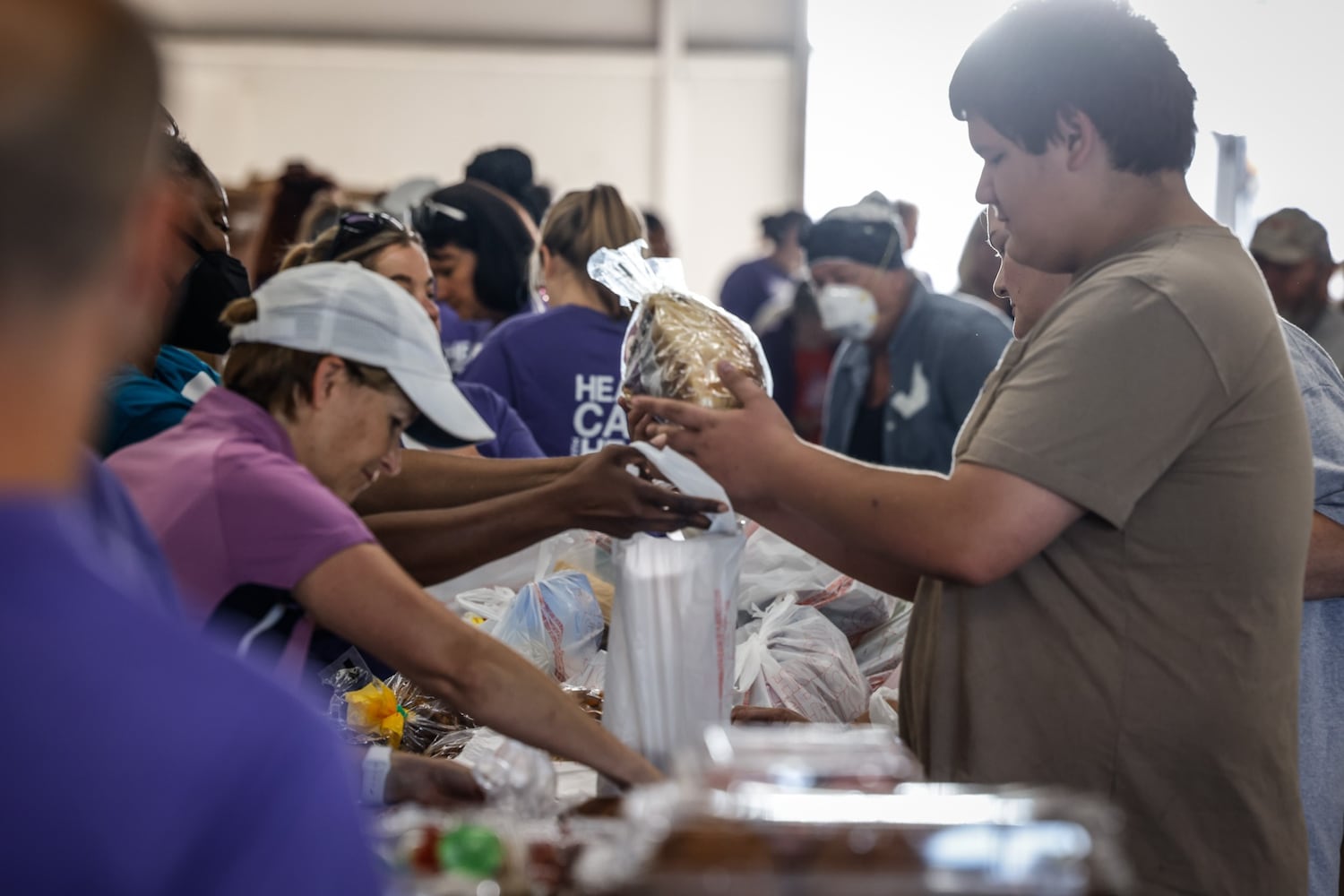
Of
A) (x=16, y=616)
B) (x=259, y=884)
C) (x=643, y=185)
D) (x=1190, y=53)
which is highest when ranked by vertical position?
(x=1190, y=53)

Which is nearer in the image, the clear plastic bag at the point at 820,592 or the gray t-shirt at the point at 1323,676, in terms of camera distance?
the gray t-shirt at the point at 1323,676

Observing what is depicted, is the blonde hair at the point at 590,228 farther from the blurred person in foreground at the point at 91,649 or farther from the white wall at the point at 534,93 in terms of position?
the white wall at the point at 534,93

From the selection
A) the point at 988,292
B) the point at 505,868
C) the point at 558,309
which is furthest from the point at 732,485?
the point at 988,292

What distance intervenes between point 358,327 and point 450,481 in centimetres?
87

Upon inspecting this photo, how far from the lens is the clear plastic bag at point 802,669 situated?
7.33ft

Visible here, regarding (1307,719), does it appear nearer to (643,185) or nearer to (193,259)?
(193,259)

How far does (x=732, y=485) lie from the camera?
184 cm

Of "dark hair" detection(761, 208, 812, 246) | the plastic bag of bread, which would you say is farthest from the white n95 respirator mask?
"dark hair" detection(761, 208, 812, 246)

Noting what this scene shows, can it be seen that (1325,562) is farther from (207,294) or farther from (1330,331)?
(1330,331)

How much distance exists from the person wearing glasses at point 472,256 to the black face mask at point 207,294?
4.84 feet

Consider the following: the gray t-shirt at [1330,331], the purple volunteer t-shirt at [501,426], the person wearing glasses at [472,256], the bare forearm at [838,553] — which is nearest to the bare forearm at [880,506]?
the bare forearm at [838,553]

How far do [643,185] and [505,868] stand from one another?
11.6 m

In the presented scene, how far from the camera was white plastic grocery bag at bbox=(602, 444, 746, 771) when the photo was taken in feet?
6.15

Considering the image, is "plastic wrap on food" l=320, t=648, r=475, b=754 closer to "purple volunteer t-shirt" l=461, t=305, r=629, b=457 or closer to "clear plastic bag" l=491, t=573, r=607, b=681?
"clear plastic bag" l=491, t=573, r=607, b=681
